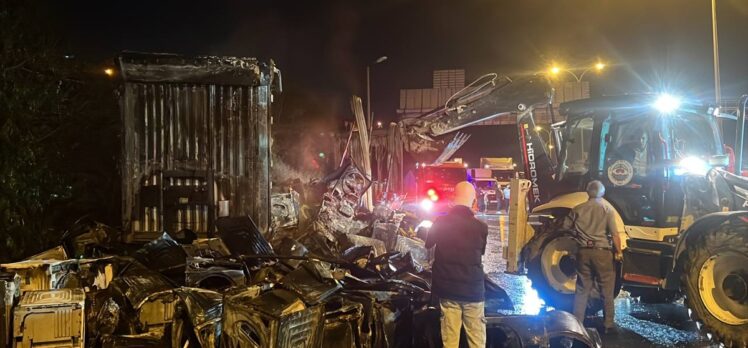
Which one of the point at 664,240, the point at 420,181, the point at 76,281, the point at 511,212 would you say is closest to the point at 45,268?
the point at 76,281

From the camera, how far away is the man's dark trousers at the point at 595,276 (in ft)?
→ 19.0

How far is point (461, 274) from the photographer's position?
13.1ft

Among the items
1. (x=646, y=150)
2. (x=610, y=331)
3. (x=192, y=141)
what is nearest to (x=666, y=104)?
(x=646, y=150)

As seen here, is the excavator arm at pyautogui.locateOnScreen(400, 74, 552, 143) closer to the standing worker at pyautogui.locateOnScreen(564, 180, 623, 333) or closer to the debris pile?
the standing worker at pyautogui.locateOnScreen(564, 180, 623, 333)

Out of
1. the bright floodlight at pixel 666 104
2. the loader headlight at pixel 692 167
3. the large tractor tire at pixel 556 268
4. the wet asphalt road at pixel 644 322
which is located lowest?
the wet asphalt road at pixel 644 322

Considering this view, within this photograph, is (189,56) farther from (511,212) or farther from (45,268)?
(511,212)

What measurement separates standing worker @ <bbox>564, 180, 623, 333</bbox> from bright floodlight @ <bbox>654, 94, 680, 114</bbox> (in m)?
1.24

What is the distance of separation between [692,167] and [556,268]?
2080 millimetres

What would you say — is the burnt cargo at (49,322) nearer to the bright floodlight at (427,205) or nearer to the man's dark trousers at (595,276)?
the man's dark trousers at (595,276)

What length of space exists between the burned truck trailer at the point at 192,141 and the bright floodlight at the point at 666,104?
5.27m

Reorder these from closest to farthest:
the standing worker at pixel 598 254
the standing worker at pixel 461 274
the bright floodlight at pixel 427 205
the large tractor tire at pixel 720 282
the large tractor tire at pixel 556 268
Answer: the standing worker at pixel 461 274
the large tractor tire at pixel 720 282
the standing worker at pixel 598 254
the large tractor tire at pixel 556 268
the bright floodlight at pixel 427 205

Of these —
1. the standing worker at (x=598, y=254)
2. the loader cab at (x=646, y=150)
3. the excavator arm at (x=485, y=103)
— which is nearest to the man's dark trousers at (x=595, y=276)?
the standing worker at (x=598, y=254)

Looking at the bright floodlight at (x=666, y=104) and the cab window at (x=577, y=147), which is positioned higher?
the bright floodlight at (x=666, y=104)

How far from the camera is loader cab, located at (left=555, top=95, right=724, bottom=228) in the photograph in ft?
19.9
